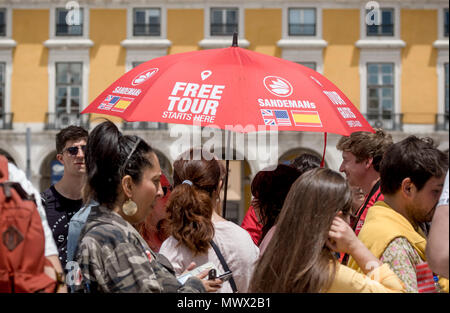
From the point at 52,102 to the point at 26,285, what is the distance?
847 inches

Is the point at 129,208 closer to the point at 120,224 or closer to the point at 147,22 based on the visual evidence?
the point at 120,224

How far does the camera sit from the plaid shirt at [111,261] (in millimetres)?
2256

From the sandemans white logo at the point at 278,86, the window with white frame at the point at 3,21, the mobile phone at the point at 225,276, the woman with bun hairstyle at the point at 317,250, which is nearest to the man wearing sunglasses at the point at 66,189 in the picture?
the sandemans white logo at the point at 278,86

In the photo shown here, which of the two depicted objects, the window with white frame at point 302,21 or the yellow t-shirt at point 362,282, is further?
the window with white frame at point 302,21

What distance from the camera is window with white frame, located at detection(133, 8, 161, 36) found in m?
22.6

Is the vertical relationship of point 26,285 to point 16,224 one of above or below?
below

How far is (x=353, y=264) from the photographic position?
267cm

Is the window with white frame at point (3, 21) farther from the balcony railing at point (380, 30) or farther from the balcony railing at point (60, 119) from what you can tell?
the balcony railing at point (380, 30)

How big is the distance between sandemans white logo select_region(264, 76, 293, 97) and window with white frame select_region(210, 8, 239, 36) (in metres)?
19.3

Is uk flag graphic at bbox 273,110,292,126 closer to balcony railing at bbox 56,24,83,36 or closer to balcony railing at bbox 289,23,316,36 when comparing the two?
balcony railing at bbox 289,23,316,36

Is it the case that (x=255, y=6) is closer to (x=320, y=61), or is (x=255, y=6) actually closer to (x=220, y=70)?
(x=320, y=61)

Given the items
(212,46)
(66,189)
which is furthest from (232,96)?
(212,46)

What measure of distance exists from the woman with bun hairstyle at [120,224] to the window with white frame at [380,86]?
68.0 ft
